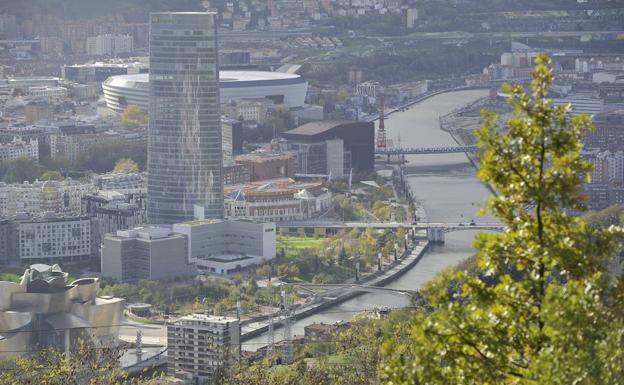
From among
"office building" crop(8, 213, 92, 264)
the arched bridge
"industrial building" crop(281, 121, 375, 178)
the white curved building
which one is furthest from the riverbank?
the white curved building

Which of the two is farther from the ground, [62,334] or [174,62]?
[174,62]

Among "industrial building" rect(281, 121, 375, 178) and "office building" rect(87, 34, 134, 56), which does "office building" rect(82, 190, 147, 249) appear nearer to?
"industrial building" rect(281, 121, 375, 178)

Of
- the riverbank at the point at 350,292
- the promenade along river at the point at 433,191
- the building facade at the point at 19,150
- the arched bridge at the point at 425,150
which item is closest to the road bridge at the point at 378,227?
the promenade along river at the point at 433,191

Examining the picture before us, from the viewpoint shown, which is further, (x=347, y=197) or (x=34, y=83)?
(x=34, y=83)

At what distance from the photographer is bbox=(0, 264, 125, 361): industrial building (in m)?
12.5

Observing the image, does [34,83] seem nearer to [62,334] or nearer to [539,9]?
[539,9]

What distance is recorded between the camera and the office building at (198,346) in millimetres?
12211

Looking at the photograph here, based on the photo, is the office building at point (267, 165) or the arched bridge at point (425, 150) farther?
the arched bridge at point (425, 150)

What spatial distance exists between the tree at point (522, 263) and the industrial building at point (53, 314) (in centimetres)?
909

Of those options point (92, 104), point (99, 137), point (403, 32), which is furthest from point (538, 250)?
Answer: point (403, 32)

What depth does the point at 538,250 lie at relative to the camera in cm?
349

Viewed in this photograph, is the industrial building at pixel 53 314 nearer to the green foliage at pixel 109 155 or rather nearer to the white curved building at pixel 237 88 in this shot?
the green foliage at pixel 109 155

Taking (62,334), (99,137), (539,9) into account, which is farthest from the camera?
(539,9)

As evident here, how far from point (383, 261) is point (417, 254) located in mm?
632
